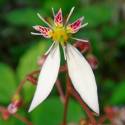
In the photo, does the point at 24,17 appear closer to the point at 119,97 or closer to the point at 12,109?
the point at 119,97

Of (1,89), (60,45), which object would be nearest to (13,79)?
(1,89)

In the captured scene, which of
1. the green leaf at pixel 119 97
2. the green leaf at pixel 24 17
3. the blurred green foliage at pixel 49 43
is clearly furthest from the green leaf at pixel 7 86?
the green leaf at pixel 24 17

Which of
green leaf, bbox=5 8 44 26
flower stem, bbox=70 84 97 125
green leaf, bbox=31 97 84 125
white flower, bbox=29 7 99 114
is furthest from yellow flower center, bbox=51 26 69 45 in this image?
green leaf, bbox=5 8 44 26

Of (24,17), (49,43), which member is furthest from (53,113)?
(24,17)

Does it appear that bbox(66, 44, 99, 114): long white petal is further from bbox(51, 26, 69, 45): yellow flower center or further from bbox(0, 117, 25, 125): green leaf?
bbox(0, 117, 25, 125): green leaf

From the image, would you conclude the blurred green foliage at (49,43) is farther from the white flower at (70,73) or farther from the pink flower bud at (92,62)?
the white flower at (70,73)
